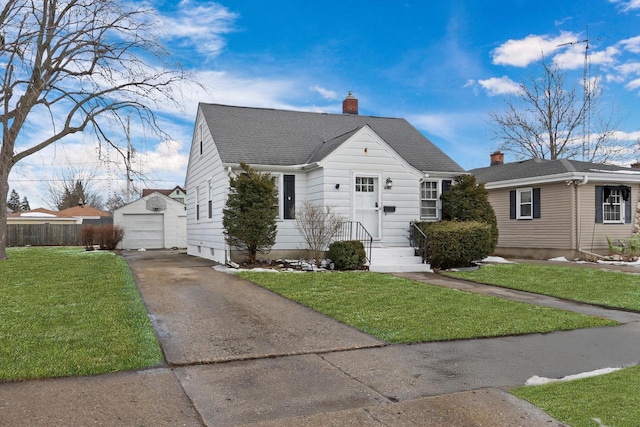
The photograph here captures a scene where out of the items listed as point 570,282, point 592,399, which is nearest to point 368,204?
point 570,282

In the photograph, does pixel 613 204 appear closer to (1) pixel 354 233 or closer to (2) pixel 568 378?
(1) pixel 354 233

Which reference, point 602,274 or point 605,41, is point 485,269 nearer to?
point 602,274

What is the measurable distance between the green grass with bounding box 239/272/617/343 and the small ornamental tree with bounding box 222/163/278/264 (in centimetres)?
260

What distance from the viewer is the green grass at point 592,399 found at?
3.57m

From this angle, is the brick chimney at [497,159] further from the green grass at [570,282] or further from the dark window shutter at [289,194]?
the dark window shutter at [289,194]

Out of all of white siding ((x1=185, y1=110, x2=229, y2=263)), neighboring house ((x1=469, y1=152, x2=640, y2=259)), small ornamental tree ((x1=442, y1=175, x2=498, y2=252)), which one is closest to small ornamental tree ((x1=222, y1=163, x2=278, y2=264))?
white siding ((x1=185, y1=110, x2=229, y2=263))

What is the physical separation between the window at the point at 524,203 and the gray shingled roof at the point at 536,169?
654mm

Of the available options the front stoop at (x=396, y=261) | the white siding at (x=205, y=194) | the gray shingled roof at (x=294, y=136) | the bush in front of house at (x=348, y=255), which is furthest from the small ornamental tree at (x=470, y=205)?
the white siding at (x=205, y=194)

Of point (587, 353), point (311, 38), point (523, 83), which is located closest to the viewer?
point (587, 353)

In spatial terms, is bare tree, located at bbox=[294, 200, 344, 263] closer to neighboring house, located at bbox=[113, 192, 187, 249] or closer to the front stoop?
the front stoop

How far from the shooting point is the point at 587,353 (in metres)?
5.60

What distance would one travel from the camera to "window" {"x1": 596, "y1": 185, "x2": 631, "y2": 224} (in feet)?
59.6

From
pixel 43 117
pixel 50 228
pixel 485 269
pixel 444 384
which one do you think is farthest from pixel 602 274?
pixel 50 228

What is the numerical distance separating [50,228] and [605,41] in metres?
35.6
